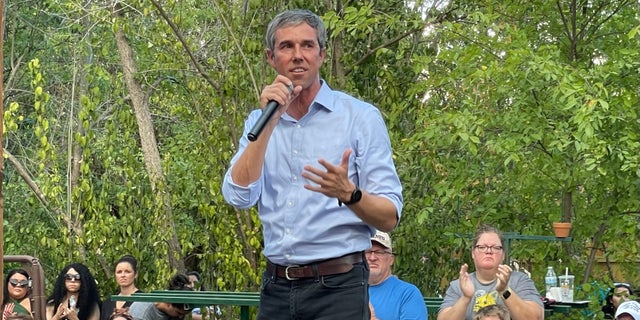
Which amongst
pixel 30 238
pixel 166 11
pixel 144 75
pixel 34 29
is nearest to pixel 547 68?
pixel 166 11

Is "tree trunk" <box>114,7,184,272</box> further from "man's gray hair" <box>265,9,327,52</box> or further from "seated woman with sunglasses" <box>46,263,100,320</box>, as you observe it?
"man's gray hair" <box>265,9,327,52</box>

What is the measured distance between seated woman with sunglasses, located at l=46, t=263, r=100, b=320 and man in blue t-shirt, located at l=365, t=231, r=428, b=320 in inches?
128

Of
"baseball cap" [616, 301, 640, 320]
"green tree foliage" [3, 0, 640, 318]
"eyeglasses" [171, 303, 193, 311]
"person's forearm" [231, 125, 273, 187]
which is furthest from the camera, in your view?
"green tree foliage" [3, 0, 640, 318]

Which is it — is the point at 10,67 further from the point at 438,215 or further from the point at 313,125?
the point at 313,125

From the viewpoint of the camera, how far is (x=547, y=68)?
26.5ft

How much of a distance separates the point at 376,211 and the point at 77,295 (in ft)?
19.9

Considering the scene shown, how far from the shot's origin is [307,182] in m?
3.14

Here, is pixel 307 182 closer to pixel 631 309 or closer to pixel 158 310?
pixel 631 309

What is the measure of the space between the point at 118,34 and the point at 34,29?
452 cm

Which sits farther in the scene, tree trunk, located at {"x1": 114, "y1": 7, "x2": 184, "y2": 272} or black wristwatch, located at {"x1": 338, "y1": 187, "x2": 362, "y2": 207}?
tree trunk, located at {"x1": 114, "y1": 7, "x2": 184, "y2": 272}

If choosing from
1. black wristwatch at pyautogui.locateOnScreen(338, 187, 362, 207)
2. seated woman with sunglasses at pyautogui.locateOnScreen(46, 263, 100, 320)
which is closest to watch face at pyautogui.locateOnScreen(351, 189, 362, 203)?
black wristwatch at pyautogui.locateOnScreen(338, 187, 362, 207)

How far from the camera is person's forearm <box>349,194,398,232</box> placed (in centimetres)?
293

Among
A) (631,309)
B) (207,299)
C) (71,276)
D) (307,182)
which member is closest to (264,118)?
(307,182)

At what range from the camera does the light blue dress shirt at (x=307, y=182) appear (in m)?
3.12
